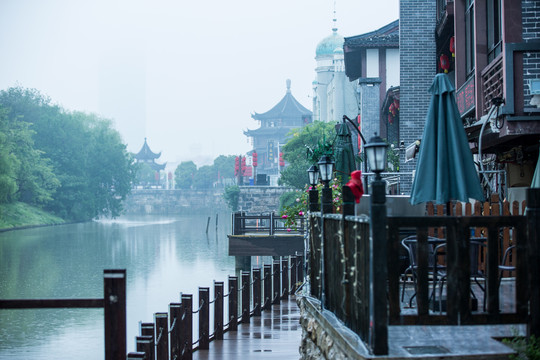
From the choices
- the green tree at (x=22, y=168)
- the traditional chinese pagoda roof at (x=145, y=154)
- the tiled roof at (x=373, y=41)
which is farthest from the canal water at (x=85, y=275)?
the traditional chinese pagoda roof at (x=145, y=154)

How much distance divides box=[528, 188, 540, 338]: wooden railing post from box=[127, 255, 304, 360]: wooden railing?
3494 millimetres

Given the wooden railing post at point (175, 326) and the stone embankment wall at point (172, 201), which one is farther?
the stone embankment wall at point (172, 201)

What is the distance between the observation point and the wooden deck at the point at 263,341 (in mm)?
10258

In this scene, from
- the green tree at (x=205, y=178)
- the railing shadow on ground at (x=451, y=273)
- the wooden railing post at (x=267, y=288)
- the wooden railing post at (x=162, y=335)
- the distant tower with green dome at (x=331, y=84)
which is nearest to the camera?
the railing shadow on ground at (x=451, y=273)

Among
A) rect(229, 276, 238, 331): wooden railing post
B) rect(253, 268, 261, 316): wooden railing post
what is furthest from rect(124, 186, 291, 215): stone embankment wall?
rect(229, 276, 238, 331): wooden railing post

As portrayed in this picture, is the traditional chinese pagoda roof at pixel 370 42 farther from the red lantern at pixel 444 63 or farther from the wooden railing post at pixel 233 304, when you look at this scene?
the wooden railing post at pixel 233 304

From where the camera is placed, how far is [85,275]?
30719 mm

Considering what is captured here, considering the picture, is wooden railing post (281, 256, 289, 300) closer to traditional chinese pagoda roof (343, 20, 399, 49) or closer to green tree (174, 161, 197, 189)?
traditional chinese pagoda roof (343, 20, 399, 49)

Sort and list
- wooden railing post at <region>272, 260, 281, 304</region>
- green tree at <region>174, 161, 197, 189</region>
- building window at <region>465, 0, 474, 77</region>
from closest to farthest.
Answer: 1. building window at <region>465, 0, 474, 77</region>
2. wooden railing post at <region>272, 260, 281, 304</region>
3. green tree at <region>174, 161, 197, 189</region>

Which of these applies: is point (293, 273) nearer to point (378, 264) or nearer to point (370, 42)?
point (370, 42)

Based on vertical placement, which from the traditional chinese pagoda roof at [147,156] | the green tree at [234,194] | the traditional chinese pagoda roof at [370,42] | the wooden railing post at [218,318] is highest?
the traditional chinese pagoda roof at [147,156]

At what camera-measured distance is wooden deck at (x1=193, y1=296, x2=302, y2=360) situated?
10258 millimetres

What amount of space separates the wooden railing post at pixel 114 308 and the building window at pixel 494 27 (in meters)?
7.79

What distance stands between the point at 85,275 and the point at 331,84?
32.9 m
